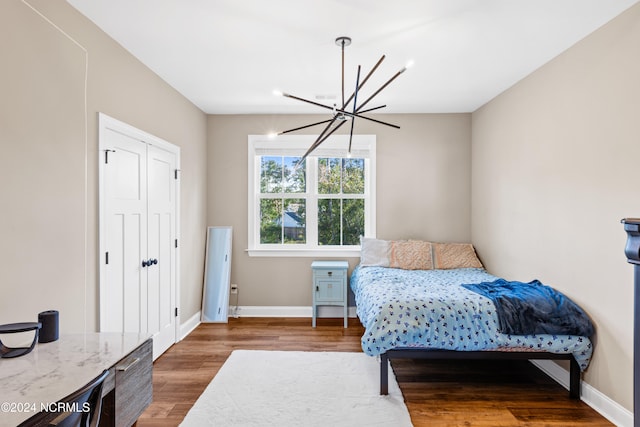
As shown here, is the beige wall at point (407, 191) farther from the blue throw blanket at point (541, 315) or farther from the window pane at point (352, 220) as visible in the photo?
the blue throw blanket at point (541, 315)

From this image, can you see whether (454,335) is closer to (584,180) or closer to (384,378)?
(384,378)

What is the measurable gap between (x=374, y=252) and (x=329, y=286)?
684mm

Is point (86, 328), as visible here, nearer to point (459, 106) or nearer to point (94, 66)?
point (94, 66)

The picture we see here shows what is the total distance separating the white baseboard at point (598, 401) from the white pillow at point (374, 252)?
1904 mm

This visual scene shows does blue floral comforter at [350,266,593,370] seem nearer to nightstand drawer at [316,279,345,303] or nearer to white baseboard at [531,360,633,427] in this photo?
white baseboard at [531,360,633,427]

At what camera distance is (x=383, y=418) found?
2359 millimetres

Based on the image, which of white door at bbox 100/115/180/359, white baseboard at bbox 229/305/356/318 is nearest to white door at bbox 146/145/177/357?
white door at bbox 100/115/180/359

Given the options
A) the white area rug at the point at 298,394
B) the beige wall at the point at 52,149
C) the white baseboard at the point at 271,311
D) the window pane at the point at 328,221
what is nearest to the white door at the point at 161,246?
the beige wall at the point at 52,149

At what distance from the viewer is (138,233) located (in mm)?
3039

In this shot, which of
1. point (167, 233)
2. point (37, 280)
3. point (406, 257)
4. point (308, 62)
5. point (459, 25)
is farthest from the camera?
point (406, 257)

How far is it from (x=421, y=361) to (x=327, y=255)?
1.79 m

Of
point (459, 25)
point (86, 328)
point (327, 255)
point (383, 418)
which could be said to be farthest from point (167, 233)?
point (459, 25)

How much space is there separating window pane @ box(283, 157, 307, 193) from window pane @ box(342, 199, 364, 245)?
61 centimetres

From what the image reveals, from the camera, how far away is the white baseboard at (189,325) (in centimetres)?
394
